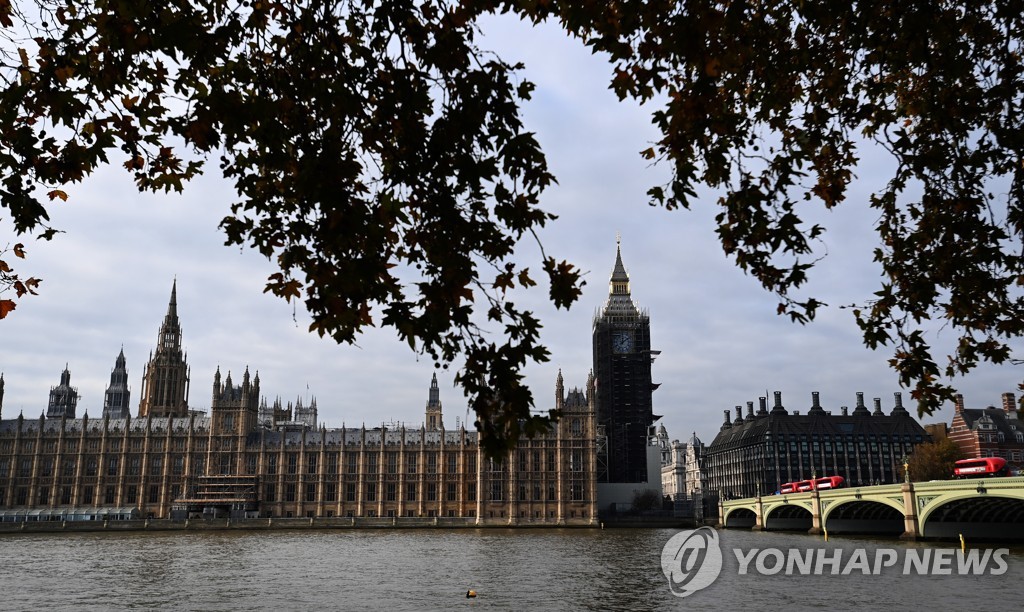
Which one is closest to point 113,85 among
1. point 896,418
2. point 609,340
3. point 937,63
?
point 937,63

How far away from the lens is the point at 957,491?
61188 millimetres

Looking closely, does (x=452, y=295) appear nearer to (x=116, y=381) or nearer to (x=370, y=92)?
(x=370, y=92)

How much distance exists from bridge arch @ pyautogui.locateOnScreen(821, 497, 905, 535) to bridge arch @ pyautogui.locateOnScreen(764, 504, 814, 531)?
9284 millimetres

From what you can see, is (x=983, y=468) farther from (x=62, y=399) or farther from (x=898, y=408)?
(x=62, y=399)

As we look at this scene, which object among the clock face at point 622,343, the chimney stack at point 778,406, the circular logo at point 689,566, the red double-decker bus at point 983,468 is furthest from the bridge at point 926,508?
the chimney stack at point 778,406

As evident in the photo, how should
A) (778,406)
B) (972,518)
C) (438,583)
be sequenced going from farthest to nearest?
(778,406)
(972,518)
(438,583)

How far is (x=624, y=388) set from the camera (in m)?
144

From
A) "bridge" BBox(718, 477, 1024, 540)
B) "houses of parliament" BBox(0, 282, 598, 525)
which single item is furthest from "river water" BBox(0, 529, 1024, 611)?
"houses of parliament" BBox(0, 282, 598, 525)

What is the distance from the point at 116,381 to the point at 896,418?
153776mm

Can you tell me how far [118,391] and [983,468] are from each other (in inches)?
5913

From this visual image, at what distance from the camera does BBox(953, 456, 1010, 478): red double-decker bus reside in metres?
68.2

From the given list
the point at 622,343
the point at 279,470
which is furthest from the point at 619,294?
the point at 279,470

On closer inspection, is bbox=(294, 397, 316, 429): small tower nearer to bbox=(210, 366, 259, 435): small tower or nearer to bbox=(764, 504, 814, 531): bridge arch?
bbox=(210, 366, 259, 435): small tower

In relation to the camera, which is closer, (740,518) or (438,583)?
(438,583)
